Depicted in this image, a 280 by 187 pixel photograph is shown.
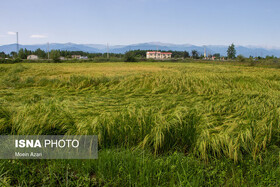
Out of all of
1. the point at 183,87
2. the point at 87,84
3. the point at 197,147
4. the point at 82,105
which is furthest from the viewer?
the point at 87,84

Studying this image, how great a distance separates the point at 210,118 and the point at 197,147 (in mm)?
759

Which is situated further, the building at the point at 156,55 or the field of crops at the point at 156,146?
the building at the point at 156,55

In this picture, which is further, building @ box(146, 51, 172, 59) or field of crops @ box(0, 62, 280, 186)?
building @ box(146, 51, 172, 59)

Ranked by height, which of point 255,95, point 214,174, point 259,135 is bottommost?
point 214,174

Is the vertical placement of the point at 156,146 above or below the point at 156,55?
below

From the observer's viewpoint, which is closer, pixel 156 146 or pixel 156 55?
pixel 156 146

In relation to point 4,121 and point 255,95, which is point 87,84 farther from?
point 255,95

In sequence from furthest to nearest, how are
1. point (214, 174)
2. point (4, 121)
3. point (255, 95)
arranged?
point (255, 95) → point (4, 121) → point (214, 174)

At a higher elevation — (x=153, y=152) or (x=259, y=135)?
(x=259, y=135)

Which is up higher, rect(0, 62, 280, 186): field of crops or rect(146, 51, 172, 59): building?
rect(146, 51, 172, 59): building

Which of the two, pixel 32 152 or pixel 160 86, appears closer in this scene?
pixel 32 152

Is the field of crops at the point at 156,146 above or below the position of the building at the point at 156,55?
below

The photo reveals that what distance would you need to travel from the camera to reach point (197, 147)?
8.79ft

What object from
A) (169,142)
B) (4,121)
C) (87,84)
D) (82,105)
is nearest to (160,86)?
(87,84)
